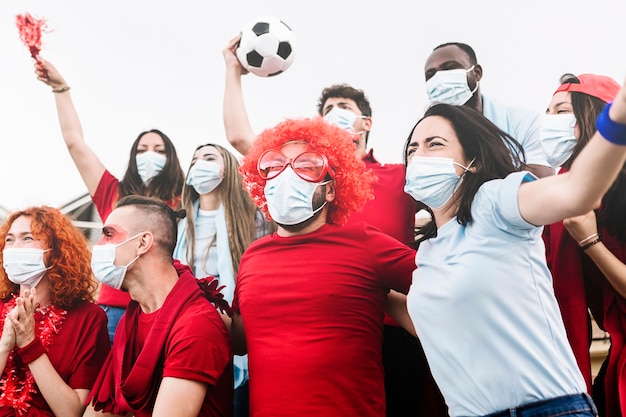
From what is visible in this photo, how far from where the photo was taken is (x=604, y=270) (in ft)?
9.21

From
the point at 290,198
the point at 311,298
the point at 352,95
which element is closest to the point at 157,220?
the point at 290,198

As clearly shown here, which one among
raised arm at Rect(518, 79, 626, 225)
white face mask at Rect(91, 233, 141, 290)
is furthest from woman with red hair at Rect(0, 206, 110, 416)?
raised arm at Rect(518, 79, 626, 225)

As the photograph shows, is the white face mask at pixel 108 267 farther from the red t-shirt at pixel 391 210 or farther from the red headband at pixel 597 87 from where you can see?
the red headband at pixel 597 87

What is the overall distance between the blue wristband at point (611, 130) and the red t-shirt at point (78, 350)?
302 centimetres

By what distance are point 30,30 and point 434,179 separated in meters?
3.76

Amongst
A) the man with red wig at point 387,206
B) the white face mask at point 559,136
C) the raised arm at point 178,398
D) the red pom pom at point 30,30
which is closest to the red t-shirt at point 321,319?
the raised arm at point 178,398

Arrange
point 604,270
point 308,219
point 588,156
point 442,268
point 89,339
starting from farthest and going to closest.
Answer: point 89,339 → point 308,219 → point 604,270 → point 442,268 → point 588,156

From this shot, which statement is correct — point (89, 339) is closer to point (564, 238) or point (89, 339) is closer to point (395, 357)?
point (395, 357)

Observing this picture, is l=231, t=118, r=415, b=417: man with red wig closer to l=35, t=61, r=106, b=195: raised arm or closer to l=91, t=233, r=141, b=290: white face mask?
l=91, t=233, r=141, b=290: white face mask

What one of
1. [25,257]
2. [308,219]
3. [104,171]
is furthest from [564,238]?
[104,171]

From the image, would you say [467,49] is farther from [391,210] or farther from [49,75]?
[49,75]

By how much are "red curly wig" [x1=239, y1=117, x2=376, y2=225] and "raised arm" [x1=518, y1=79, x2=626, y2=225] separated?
4.41 feet

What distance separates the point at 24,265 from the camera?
12.4 feet

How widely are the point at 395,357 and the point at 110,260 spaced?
5.53 feet
